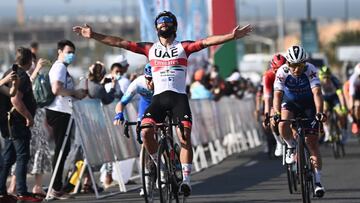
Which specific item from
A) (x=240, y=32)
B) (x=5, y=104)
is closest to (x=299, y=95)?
(x=240, y=32)

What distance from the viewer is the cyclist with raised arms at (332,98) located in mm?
23672

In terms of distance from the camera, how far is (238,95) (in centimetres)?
3089

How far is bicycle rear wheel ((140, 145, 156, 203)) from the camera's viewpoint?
13.3 m

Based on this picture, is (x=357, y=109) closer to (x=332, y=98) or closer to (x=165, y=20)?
(x=332, y=98)

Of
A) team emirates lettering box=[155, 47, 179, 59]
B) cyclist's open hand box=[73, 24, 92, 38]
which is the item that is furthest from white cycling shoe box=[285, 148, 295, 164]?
cyclist's open hand box=[73, 24, 92, 38]

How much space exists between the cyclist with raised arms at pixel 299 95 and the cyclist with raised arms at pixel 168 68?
951 millimetres

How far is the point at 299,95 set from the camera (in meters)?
14.2

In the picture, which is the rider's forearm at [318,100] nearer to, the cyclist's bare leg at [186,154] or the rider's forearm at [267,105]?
the rider's forearm at [267,105]

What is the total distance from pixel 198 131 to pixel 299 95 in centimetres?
940

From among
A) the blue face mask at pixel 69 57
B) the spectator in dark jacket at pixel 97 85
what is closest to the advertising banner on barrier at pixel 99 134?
the spectator in dark jacket at pixel 97 85

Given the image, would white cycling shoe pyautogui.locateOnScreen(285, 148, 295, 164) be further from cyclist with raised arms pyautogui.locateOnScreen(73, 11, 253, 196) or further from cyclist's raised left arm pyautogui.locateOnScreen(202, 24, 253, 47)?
cyclist's raised left arm pyautogui.locateOnScreen(202, 24, 253, 47)

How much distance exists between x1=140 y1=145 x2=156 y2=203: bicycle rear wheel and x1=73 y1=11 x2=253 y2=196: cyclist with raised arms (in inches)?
6.1

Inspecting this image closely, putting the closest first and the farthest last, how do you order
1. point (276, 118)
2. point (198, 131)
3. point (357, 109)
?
point (276, 118) → point (198, 131) → point (357, 109)

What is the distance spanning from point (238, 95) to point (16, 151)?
52.5ft
